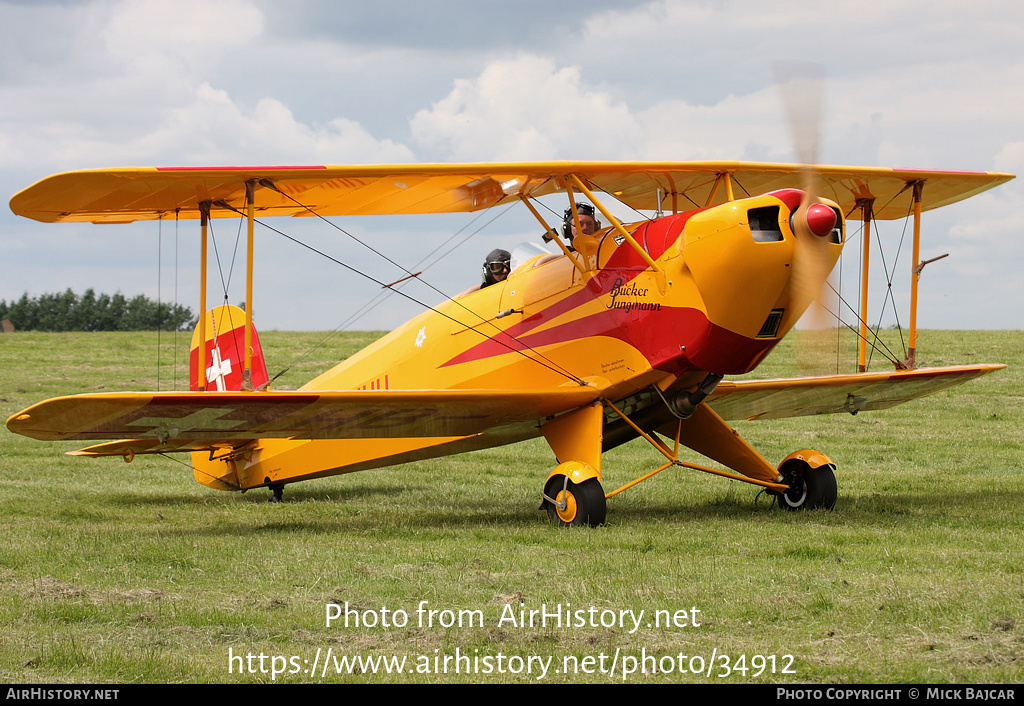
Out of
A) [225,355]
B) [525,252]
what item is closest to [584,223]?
[525,252]

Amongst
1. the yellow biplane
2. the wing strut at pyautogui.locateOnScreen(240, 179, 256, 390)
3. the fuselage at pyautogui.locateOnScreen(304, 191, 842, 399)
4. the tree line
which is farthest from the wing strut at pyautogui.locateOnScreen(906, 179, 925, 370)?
the tree line

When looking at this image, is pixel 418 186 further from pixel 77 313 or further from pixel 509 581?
pixel 77 313

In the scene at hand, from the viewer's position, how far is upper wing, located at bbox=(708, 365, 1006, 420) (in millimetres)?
10664

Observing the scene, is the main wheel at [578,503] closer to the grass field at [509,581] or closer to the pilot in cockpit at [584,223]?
the grass field at [509,581]

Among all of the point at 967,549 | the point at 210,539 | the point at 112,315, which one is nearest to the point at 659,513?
the point at 967,549

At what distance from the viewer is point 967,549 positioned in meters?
7.73

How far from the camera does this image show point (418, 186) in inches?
387

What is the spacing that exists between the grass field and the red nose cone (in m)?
2.20

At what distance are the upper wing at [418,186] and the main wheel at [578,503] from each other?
2.80 metres

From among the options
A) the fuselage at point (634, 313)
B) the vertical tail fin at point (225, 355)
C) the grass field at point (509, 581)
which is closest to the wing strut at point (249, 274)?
the grass field at point (509, 581)

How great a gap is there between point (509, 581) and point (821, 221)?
12.2 ft

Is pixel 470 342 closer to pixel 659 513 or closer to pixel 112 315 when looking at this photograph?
pixel 659 513

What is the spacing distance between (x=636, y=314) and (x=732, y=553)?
2.37 meters

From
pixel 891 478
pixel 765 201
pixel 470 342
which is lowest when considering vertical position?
pixel 891 478
